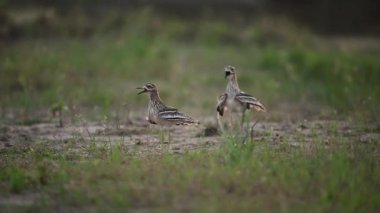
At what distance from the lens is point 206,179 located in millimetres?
7207

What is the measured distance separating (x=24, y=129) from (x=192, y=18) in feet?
34.3

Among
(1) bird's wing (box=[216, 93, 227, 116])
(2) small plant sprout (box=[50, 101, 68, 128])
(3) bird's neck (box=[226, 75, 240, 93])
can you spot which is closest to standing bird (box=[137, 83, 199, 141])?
(1) bird's wing (box=[216, 93, 227, 116])

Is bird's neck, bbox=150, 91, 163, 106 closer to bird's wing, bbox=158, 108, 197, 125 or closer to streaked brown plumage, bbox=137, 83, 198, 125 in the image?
streaked brown plumage, bbox=137, 83, 198, 125

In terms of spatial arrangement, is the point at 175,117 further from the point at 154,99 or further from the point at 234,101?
the point at 234,101

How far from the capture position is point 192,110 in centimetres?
1267

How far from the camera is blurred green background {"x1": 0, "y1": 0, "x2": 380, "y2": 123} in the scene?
12758 mm

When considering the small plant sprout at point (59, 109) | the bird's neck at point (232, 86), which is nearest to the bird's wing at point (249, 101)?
the bird's neck at point (232, 86)

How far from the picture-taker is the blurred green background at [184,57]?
1276 centimetres

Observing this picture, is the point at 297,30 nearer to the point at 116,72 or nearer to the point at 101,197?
the point at 116,72

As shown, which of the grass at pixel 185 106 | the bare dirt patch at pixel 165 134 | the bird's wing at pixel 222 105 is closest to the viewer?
the grass at pixel 185 106

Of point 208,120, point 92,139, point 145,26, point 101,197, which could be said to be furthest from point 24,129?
point 145,26

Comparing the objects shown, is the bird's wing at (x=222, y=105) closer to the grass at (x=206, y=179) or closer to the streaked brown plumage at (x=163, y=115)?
the streaked brown plumage at (x=163, y=115)

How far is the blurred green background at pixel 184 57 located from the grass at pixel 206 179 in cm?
297

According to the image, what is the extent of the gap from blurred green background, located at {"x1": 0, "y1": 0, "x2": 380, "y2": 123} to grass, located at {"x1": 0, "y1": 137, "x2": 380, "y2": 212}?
297 centimetres
